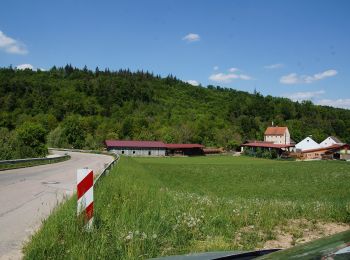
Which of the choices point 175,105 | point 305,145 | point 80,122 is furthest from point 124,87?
point 305,145

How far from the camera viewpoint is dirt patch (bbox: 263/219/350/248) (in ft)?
24.5

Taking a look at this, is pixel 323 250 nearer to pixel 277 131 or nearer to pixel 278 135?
pixel 278 135

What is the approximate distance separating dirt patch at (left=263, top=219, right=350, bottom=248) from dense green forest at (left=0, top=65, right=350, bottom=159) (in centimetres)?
10956

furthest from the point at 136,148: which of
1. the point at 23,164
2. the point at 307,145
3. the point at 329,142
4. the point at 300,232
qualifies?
the point at 300,232

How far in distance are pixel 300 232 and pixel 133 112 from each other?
156699mm

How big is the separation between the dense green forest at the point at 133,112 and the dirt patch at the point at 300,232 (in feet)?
359

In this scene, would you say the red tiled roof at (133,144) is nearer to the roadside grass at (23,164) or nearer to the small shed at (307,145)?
the small shed at (307,145)

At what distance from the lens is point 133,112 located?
163750 millimetres

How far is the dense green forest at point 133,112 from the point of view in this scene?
13300cm

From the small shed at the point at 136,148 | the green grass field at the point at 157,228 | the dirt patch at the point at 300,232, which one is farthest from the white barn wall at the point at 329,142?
the dirt patch at the point at 300,232

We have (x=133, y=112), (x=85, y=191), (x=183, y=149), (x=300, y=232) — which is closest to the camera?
(x=85, y=191)

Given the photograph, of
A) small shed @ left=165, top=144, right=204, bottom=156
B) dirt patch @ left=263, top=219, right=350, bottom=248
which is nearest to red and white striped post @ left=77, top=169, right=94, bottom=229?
dirt patch @ left=263, top=219, right=350, bottom=248

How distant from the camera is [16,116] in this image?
131 meters

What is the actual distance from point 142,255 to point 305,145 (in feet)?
482
